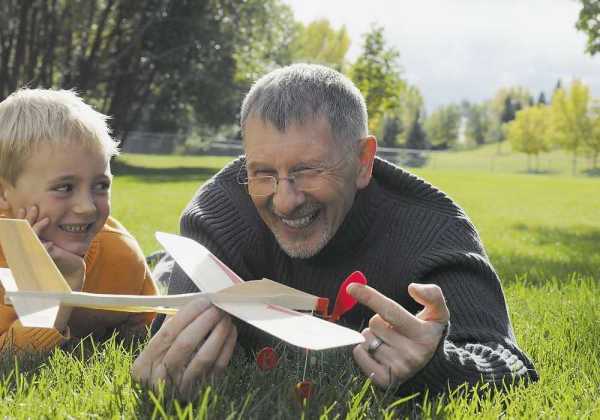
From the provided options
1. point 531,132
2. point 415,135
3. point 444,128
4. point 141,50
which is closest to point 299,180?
point 141,50

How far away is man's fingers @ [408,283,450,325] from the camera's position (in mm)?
1964

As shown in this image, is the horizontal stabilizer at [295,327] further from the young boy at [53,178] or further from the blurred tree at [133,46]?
the blurred tree at [133,46]

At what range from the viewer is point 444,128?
392 ft

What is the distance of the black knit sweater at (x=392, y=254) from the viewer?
261cm

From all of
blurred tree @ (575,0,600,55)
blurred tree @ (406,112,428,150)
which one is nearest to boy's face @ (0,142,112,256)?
blurred tree @ (575,0,600,55)

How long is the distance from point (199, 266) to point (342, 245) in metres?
0.80

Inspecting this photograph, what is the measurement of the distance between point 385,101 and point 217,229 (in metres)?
35.0

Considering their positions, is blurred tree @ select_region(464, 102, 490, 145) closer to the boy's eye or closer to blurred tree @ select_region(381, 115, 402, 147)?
blurred tree @ select_region(381, 115, 402, 147)

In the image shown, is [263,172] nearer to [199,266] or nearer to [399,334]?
[199,266]

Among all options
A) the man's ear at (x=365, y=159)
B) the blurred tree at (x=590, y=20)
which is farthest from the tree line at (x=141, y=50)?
the man's ear at (x=365, y=159)

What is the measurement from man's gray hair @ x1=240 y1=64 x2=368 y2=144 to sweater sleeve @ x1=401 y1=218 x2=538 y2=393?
24.2 inches

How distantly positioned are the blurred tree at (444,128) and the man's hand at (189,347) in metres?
119

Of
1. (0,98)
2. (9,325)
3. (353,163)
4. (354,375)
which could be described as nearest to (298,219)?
(353,163)

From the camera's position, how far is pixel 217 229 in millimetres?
2996
